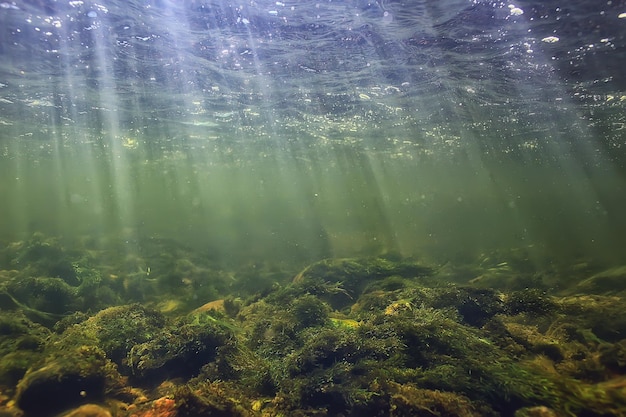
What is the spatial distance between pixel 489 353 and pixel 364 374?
2297 millimetres

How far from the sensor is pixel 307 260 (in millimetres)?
24594

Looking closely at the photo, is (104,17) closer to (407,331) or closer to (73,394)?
(73,394)

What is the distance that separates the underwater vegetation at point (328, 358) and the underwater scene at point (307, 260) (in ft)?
0.13

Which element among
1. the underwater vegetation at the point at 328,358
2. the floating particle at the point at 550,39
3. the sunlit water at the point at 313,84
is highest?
the sunlit water at the point at 313,84

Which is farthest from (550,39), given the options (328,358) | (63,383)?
(63,383)

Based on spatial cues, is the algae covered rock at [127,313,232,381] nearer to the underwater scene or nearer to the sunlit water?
the underwater scene

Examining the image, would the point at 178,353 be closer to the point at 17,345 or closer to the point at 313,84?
the point at 17,345

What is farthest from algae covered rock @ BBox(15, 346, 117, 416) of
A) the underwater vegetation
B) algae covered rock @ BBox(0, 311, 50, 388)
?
algae covered rock @ BBox(0, 311, 50, 388)

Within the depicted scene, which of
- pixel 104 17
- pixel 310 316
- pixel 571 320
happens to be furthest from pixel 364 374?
pixel 104 17

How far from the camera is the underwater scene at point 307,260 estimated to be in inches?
222

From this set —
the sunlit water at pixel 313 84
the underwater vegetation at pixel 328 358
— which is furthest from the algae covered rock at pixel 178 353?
the sunlit water at pixel 313 84

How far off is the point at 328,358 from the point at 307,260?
1823 centimetres

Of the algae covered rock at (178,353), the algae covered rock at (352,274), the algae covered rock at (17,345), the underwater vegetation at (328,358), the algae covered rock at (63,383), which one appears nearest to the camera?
the underwater vegetation at (328,358)

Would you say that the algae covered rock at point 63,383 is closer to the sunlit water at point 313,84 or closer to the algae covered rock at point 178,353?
the algae covered rock at point 178,353
